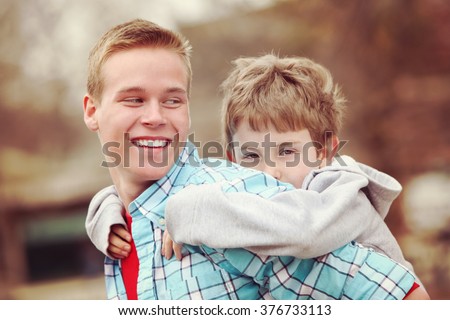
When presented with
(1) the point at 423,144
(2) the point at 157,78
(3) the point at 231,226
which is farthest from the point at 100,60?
(1) the point at 423,144

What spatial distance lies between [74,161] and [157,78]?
3999mm

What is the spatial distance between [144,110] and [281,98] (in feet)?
1.18

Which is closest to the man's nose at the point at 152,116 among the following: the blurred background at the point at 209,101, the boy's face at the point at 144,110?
the boy's face at the point at 144,110

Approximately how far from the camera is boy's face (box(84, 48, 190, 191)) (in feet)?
3.88

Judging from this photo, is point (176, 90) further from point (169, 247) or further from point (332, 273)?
point (332, 273)

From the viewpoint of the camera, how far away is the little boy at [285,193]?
3.31ft

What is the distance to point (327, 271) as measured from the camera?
107 centimetres

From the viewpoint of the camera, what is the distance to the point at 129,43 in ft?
3.95

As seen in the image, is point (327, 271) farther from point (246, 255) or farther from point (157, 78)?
point (157, 78)

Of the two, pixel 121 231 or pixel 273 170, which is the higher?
pixel 273 170

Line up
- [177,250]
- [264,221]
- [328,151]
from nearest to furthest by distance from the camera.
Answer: [264,221], [177,250], [328,151]

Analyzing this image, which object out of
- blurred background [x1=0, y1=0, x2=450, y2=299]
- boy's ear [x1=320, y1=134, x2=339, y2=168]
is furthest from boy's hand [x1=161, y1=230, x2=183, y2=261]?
blurred background [x1=0, y1=0, x2=450, y2=299]

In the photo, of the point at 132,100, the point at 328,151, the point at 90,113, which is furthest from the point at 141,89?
the point at 328,151
